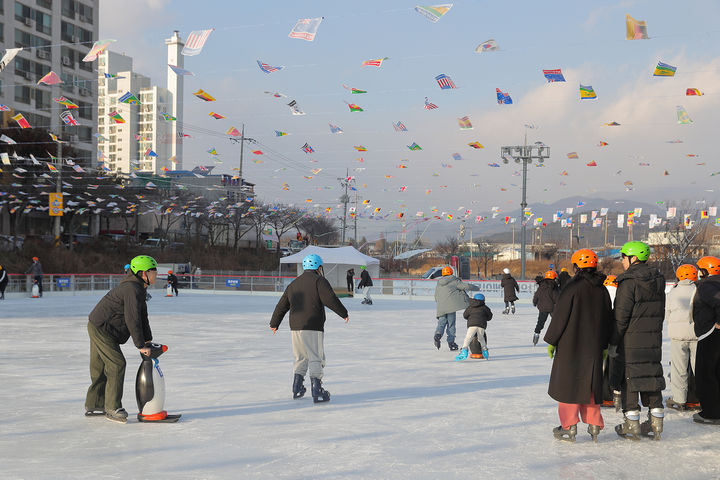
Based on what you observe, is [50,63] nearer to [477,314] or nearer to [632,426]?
[477,314]

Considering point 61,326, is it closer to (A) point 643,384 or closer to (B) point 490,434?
(B) point 490,434

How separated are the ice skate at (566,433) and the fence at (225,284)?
2508 centimetres

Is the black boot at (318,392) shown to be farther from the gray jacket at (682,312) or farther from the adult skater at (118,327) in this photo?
the gray jacket at (682,312)

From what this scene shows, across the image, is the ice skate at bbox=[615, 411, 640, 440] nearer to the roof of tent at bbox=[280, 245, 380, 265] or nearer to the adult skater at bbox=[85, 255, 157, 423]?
the adult skater at bbox=[85, 255, 157, 423]

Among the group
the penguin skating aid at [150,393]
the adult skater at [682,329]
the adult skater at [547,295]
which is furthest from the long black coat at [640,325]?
the adult skater at [547,295]

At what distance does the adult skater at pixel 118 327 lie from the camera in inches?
220

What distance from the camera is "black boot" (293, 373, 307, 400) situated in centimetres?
689

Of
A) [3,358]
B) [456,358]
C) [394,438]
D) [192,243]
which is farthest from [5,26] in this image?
[394,438]

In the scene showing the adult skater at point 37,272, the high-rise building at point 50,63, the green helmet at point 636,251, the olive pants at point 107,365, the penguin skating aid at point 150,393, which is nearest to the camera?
the green helmet at point 636,251

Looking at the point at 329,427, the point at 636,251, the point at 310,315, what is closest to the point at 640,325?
the point at 636,251

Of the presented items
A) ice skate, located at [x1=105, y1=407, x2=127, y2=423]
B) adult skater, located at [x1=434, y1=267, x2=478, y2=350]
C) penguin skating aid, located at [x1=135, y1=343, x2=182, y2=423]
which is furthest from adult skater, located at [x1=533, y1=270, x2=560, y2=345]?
ice skate, located at [x1=105, y1=407, x2=127, y2=423]

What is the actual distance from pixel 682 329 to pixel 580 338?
1710mm

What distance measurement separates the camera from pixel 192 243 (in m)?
59.1

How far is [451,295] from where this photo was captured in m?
10.7
